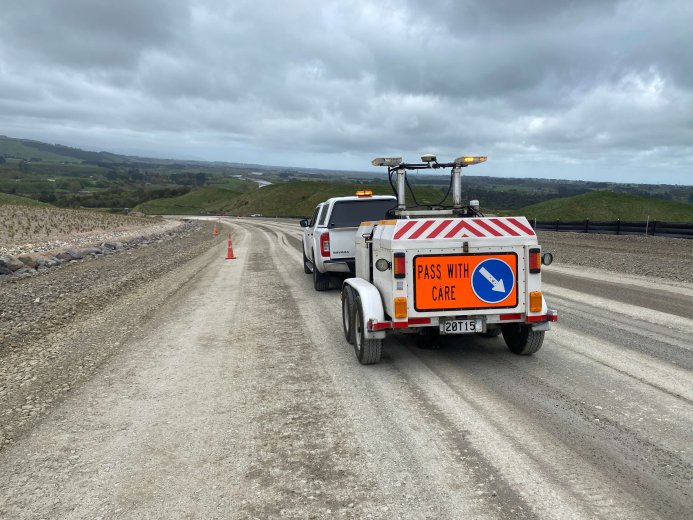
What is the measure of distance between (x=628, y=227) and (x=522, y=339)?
24.5m

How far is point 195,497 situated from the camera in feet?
11.6

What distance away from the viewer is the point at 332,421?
4750 millimetres

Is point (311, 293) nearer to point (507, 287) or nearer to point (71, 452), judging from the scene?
point (507, 287)

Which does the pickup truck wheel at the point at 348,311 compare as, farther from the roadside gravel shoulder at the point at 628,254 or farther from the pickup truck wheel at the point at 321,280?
the roadside gravel shoulder at the point at 628,254

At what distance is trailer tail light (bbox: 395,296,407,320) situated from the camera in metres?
5.98

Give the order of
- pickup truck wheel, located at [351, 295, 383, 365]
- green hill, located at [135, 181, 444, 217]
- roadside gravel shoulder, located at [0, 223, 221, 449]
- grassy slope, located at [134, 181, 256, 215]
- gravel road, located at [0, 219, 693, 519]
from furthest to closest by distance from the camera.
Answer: grassy slope, located at [134, 181, 256, 215], green hill, located at [135, 181, 444, 217], pickup truck wheel, located at [351, 295, 383, 365], roadside gravel shoulder, located at [0, 223, 221, 449], gravel road, located at [0, 219, 693, 519]

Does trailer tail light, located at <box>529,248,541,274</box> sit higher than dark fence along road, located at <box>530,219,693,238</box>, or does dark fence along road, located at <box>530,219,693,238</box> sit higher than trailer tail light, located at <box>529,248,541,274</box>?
dark fence along road, located at <box>530,219,693,238</box>

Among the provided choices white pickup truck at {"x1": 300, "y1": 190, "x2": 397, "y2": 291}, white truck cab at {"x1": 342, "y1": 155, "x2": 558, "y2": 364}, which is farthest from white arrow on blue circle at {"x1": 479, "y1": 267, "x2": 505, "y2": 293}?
white pickup truck at {"x1": 300, "y1": 190, "x2": 397, "y2": 291}

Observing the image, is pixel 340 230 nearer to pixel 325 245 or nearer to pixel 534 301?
pixel 325 245

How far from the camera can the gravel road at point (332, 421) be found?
3.49 m

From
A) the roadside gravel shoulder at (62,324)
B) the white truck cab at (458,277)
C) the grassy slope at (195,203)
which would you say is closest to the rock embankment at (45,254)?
the roadside gravel shoulder at (62,324)

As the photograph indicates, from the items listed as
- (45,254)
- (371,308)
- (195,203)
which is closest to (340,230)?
(371,308)

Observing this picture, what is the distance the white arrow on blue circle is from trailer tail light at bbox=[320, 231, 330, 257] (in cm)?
616

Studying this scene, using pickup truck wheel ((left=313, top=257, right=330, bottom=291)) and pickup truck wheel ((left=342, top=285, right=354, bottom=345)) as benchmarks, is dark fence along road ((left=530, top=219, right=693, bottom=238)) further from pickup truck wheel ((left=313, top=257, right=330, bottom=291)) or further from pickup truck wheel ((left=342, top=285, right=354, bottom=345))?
pickup truck wheel ((left=342, top=285, right=354, bottom=345))
